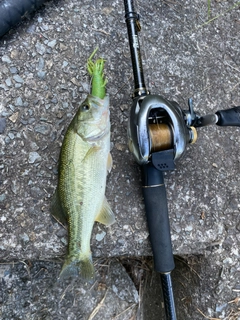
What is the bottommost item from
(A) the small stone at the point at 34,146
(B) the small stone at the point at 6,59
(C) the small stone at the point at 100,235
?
(C) the small stone at the point at 100,235

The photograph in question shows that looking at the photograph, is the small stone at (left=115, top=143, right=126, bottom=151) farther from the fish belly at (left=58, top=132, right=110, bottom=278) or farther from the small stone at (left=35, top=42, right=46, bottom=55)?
the small stone at (left=35, top=42, right=46, bottom=55)

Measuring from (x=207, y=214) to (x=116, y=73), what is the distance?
1.27 meters

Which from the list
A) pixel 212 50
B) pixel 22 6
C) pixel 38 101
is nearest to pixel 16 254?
pixel 38 101

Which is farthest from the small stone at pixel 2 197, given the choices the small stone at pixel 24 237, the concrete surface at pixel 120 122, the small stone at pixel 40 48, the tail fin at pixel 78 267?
the small stone at pixel 40 48

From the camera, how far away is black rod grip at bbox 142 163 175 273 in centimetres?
229

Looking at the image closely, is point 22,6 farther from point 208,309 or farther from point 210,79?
point 208,309

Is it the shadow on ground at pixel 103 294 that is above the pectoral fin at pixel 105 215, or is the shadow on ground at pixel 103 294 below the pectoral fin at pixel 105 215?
below

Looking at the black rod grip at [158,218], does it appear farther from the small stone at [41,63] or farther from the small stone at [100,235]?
the small stone at [41,63]

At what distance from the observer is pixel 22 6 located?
2525 millimetres

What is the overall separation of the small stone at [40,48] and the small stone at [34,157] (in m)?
0.78

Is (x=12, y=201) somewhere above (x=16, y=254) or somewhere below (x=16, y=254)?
above

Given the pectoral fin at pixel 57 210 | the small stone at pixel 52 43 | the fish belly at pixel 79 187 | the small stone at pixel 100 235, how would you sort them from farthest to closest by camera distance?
1. the small stone at pixel 52 43
2. the small stone at pixel 100 235
3. the pectoral fin at pixel 57 210
4. the fish belly at pixel 79 187

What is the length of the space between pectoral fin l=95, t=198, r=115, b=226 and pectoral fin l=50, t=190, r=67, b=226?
0.23m

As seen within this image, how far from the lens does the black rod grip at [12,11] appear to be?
8.16 ft
